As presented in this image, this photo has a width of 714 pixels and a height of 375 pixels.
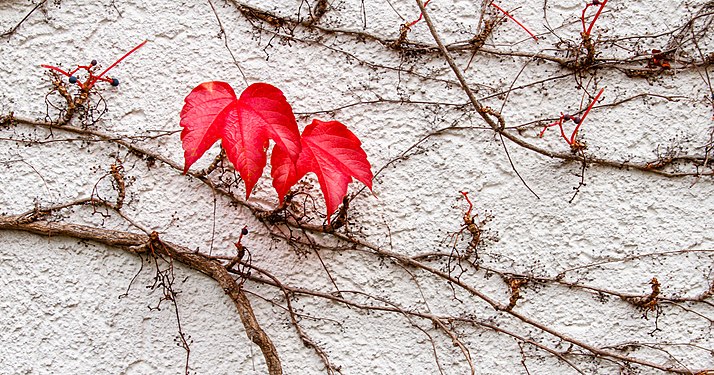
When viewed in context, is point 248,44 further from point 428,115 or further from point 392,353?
point 392,353

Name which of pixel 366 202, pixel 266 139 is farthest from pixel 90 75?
pixel 366 202

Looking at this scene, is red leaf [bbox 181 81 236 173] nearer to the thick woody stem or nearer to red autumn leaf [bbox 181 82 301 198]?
red autumn leaf [bbox 181 82 301 198]

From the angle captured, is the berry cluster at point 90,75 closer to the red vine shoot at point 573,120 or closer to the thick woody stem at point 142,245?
the thick woody stem at point 142,245

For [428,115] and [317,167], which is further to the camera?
[428,115]

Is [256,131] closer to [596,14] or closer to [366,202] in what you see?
[366,202]

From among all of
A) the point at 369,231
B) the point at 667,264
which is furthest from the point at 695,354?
the point at 369,231

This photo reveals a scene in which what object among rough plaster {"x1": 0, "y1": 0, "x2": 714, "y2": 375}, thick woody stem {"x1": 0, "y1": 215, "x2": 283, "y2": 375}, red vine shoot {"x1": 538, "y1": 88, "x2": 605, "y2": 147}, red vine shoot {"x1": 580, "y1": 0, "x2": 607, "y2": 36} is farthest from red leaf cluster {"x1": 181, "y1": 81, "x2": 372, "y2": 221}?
red vine shoot {"x1": 580, "y1": 0, "x2": 607, "y2": 36}
